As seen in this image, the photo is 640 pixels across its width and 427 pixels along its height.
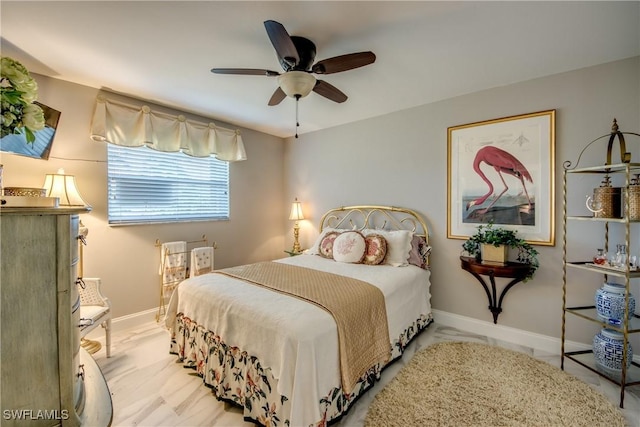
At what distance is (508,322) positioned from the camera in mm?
2742

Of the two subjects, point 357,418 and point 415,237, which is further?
point 415,237

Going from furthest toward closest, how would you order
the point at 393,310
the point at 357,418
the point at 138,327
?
the point at 138,327, the point at 393,310, the point at 357,418

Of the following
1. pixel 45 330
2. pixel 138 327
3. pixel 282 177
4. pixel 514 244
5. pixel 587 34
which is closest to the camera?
pixel 45 330

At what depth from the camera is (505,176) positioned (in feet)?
9.00

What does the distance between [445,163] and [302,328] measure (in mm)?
2502

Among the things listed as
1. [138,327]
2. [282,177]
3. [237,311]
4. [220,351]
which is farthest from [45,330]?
[282,177]

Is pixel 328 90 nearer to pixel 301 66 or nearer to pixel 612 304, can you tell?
pixel 301 66

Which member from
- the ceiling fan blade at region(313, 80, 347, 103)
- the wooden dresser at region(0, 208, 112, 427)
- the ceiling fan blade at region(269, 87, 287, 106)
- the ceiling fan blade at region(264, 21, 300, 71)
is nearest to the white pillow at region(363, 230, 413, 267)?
the ceiling fan blade at region(313, 80, 347, 103)

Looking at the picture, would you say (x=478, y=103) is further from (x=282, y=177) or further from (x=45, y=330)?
(x=45, y=330)

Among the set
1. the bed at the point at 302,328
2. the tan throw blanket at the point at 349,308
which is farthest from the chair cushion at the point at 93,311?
the tan throw blanket at the point at 349,308

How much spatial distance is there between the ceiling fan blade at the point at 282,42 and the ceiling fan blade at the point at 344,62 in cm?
19

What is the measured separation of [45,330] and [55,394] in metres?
0.21

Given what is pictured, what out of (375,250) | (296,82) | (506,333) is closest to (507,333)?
(506,333)

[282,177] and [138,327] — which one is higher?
[282,177]
